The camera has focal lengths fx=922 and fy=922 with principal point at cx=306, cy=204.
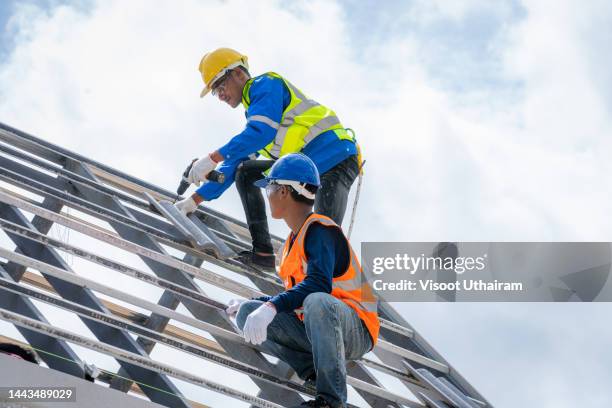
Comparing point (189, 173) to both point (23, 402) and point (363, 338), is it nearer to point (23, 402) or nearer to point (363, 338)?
point (363, 338)

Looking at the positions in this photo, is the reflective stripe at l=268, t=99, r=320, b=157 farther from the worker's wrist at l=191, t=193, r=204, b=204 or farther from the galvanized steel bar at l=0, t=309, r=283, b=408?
the galvanized steel bar at l=0, t=309, r=283, b=408

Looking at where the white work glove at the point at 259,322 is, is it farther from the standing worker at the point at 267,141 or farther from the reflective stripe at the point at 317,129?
the reflective stripe at the point at 317,129

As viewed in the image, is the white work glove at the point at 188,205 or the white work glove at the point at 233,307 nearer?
the white work glove at the point at 233,307

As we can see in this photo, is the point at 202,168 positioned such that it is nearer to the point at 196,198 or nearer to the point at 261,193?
the point at 261,193

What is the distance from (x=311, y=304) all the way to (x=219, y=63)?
264 cm

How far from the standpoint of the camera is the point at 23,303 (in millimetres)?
4148

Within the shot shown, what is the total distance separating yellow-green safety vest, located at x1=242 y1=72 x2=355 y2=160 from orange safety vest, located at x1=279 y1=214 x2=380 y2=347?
1595 millimetres

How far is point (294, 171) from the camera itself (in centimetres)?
→ 461

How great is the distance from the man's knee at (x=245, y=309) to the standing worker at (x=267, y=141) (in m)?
1.37

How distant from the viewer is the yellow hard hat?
6262 mm

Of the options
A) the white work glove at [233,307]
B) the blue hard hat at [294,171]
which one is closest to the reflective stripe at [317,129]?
the blue hard hat at [294,171]

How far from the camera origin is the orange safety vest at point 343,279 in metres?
4.38

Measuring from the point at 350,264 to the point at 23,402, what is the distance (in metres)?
1.67

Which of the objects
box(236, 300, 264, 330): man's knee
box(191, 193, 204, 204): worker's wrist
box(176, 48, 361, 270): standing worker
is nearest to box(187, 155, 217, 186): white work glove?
box(176, 48, 361, 270): standing worker
